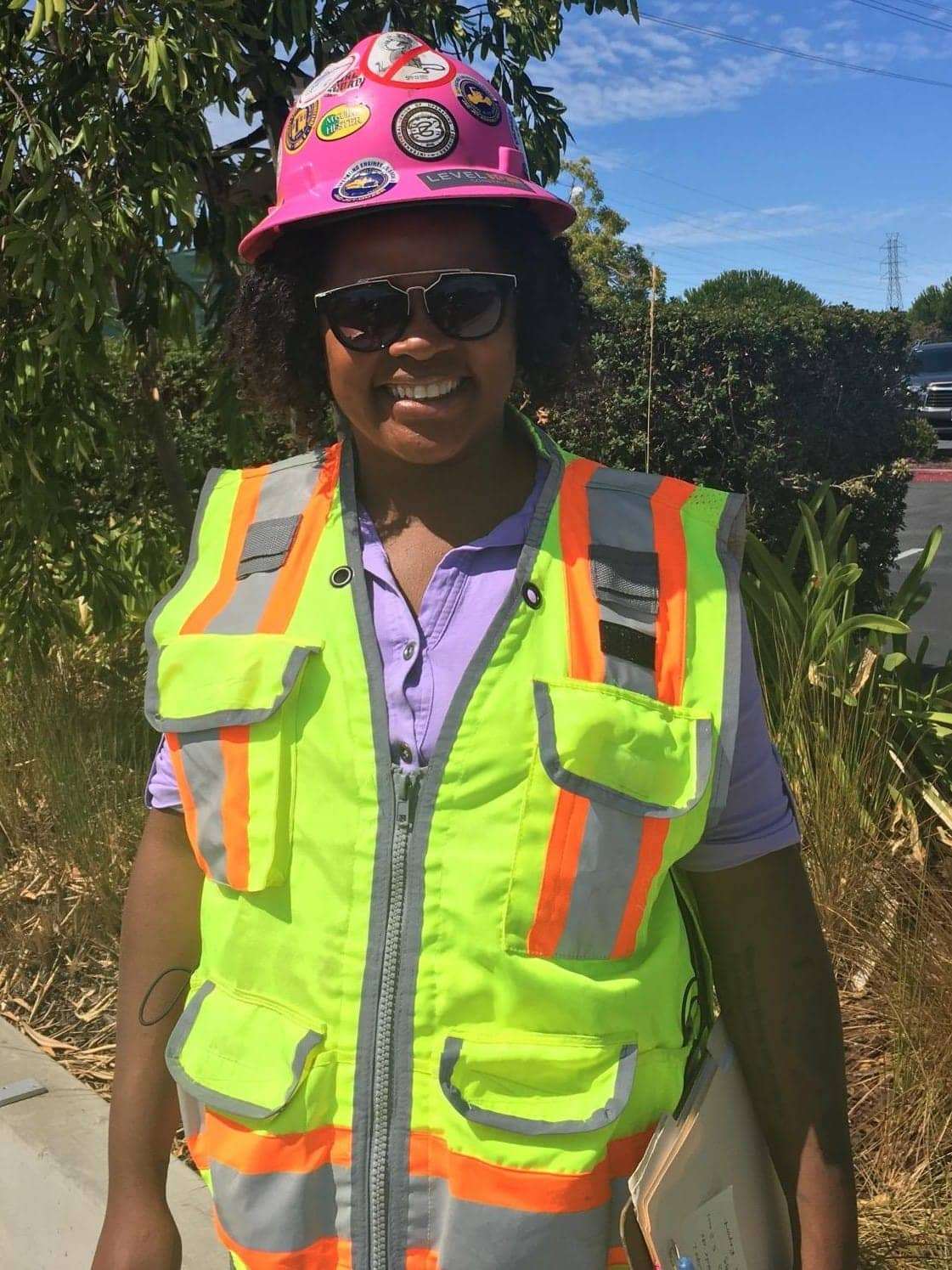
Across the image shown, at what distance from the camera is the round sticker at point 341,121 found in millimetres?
1378

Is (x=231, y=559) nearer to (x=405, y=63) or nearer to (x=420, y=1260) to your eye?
(x=405, y=63)

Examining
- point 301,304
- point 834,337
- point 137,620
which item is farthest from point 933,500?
point 301,304

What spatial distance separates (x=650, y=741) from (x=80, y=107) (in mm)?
2574

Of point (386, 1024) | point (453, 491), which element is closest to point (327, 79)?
point (453, 491)

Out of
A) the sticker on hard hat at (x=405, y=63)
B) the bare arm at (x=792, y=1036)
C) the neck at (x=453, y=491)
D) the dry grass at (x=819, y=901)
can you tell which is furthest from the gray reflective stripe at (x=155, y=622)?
the dry grass at (x=819, y=901)

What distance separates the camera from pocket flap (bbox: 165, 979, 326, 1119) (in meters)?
1.27

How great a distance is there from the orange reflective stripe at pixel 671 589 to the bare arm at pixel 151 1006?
2.17 ft

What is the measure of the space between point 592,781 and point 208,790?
467 millimetres

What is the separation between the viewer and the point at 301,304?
5.33 ft

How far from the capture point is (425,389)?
1383mm

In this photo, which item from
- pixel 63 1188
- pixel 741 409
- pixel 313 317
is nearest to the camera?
pixel 313 317

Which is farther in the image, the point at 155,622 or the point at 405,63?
the point at 155,622

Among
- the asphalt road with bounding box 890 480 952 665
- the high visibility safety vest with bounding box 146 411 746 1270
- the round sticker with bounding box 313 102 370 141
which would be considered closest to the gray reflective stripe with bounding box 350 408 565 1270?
the high visibility safety vest with bounding box 146 411 746 1270

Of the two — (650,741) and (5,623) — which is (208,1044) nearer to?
(650,741)
